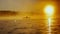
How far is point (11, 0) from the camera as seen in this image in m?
0.75

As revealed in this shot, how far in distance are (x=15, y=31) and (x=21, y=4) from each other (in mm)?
208

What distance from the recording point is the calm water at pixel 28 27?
743mm

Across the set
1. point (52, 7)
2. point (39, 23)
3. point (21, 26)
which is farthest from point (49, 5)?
point (21, 26)

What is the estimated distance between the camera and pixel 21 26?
75cm

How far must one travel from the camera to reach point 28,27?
2.46ft

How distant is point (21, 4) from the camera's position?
76cm

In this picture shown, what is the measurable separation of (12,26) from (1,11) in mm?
140

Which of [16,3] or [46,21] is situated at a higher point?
[16,3]

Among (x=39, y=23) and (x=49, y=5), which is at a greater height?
(x=49, y=5)

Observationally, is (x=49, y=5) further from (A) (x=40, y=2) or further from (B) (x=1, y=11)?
(B) (x=1, y=11)

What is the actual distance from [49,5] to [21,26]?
0.26 m

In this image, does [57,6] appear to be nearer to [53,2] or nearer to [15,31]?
[53,2]

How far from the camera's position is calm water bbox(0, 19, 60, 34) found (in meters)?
0.74

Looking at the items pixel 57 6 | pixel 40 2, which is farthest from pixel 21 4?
pixel 57 6
